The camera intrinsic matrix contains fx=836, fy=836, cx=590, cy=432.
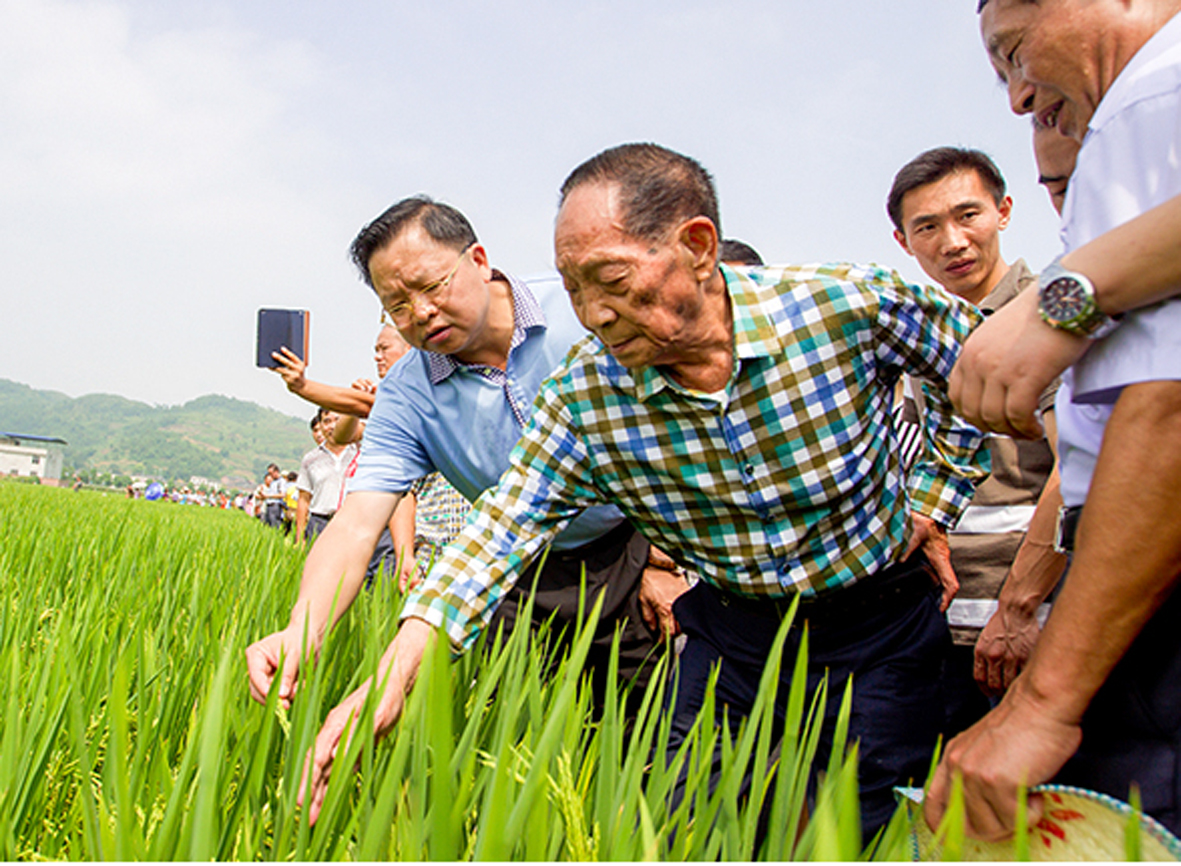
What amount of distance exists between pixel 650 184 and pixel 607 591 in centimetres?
96

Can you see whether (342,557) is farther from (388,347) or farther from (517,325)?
(388,347)

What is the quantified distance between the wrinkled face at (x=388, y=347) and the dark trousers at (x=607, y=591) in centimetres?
205

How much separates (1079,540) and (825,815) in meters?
0.40

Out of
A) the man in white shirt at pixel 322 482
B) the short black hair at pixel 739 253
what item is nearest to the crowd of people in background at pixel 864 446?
the short black hair at pixel 739 253

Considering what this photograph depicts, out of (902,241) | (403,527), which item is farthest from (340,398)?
(902,241)

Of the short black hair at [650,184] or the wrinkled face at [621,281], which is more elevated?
the short black hair at [650,184]

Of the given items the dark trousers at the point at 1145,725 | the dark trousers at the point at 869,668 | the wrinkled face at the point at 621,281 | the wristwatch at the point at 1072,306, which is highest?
the wrinkled face at the point at 621,281

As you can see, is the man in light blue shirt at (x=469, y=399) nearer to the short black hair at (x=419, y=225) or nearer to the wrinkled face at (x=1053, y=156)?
the short black hair at (x=419, y=225)

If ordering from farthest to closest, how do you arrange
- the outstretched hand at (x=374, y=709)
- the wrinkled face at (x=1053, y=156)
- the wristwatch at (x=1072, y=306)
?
the wrinkled face at (x=1053, y=156)
the outstretched hand at (x=374, y=709)
the wristwatch at (x=1072, y=306)

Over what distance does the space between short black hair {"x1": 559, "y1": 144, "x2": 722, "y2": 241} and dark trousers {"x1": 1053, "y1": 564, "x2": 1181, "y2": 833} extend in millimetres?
755

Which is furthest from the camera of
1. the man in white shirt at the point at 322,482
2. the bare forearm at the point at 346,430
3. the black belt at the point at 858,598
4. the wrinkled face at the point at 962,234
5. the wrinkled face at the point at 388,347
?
the man in white shirt at the point at 322,482

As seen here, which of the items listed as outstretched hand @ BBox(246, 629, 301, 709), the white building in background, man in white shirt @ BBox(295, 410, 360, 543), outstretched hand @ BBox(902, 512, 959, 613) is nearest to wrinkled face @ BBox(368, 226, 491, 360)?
outstretched hand @ BBox(246, 629, 301, 709)

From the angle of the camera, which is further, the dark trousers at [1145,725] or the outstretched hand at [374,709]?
the outstretched hand at [374,709]

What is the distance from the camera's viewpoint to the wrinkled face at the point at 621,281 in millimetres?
1211
